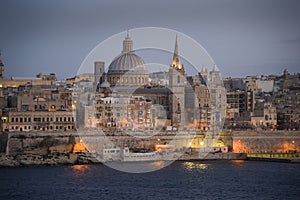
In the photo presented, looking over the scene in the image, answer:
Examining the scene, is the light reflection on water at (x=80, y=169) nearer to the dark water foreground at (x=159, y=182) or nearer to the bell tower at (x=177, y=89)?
the dark water foreground at (x=159, y=182)

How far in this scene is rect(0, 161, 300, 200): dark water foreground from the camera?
27.3 m

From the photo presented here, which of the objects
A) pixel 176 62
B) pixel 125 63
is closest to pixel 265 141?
pixel 176 62

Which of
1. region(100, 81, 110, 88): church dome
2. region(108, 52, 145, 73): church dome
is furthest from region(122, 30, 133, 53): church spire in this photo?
region(100, 81, 110, 88): church dome

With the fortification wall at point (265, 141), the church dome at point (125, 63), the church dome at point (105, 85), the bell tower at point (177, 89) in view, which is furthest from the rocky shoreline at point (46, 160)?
the church dome at point (125, 63)

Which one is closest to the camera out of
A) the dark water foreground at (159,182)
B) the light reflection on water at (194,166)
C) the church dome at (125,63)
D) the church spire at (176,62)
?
the dark water foreground at (159,182)

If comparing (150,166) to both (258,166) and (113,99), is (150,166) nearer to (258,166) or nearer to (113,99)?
(258,166)

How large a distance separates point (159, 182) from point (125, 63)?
2233 cm

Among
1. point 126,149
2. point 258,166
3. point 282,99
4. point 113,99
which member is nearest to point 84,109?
point 113,99

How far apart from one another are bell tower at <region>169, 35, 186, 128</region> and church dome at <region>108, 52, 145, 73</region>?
3.60 meters

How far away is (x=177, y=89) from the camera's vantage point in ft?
154

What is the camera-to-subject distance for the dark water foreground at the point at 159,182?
1075 inches

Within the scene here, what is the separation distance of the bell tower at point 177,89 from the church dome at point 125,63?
360cm

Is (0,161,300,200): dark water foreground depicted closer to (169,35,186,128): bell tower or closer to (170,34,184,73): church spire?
(169,35,186,128): bell tower

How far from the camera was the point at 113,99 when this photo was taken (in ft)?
143
